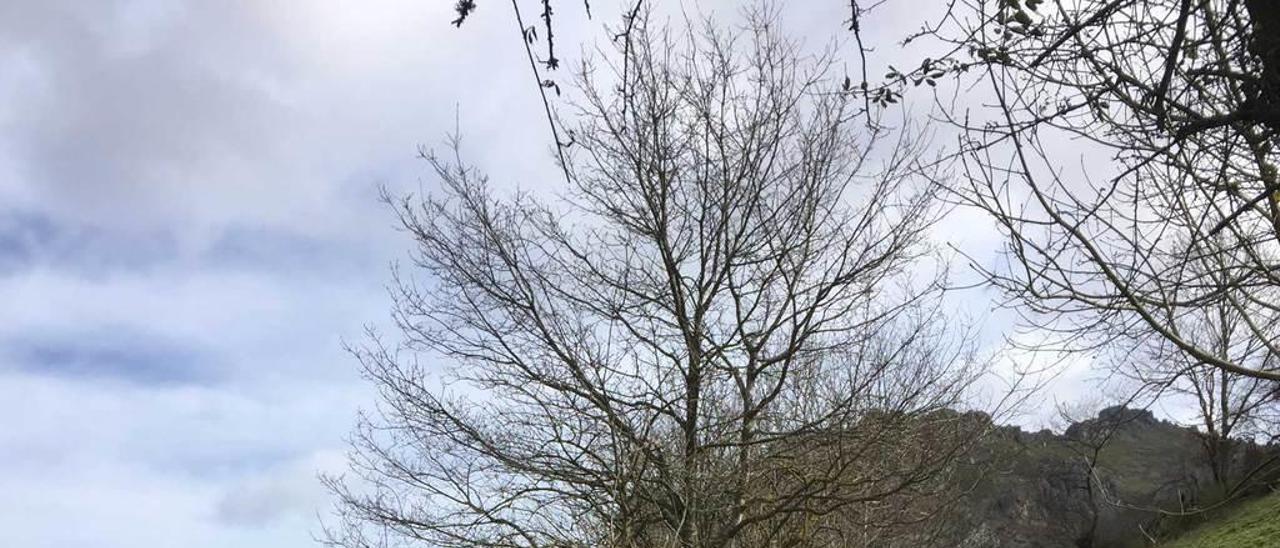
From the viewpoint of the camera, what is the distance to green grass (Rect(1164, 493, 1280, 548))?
46.3 ft

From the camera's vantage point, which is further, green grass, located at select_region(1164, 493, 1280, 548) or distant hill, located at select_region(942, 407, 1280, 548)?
distant hill, located at select_region(942, 407, 1280, 548)

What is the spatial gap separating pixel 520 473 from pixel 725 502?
1.58 m

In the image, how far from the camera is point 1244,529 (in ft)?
50.5

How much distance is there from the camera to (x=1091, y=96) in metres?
4.28

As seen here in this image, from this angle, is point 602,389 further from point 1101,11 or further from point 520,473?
point 1101,11

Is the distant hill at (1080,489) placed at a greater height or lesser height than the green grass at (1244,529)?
greater

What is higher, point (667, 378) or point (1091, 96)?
point (667, 378)

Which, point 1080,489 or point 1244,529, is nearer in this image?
point 1244,529

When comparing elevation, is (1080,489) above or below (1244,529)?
above

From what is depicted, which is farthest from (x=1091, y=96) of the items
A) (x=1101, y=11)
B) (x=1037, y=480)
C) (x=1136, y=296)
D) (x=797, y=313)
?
(x=1037, y=480)

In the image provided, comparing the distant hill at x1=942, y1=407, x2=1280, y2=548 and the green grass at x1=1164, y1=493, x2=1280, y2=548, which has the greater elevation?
the distant hill at x1=942, y1=407, x2=1280, y2=548

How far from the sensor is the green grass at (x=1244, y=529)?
14.1 m

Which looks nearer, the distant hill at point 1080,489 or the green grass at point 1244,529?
the green grass at point 1244,529

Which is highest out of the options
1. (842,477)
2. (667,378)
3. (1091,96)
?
(667,378)
